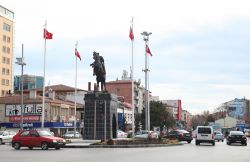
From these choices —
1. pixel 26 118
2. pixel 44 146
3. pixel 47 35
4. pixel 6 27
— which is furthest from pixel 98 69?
pixel 6 27

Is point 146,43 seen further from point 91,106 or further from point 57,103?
point 57,103

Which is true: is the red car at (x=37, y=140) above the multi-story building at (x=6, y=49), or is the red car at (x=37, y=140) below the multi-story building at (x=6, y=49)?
below

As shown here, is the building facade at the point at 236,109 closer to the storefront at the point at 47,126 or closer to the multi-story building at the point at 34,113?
the multi-story building at the point at 34,113

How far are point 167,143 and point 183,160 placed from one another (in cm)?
1805

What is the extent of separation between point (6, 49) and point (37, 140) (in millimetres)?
84987

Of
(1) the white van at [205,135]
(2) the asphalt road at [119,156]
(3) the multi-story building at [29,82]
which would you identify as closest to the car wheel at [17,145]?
(2) the asphalt road at [119,156]

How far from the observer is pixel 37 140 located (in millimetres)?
31672

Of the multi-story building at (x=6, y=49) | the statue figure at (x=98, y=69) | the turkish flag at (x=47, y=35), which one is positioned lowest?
the statue figure at (x=98, y=69)

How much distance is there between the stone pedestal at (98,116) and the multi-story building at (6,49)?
73684 mm

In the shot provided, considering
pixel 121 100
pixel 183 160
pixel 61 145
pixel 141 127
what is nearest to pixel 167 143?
pixel 61 145

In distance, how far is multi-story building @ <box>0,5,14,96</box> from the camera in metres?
111

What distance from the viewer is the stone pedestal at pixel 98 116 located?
41219 mm

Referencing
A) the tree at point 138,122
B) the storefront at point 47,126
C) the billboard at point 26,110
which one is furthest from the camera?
the tree at point 138,122

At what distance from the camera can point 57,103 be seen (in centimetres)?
8400
